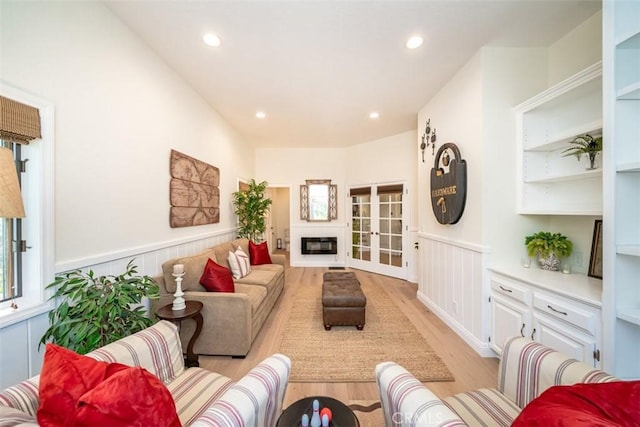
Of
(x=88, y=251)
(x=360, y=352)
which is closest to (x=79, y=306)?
(x=88, y=251)

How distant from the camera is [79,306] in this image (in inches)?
56.6

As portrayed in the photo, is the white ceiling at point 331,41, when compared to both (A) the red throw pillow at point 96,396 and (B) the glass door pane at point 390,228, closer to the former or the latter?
(B) the glass door pane at point 390,228

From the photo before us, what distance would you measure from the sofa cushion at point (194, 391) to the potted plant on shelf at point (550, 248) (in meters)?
2.64

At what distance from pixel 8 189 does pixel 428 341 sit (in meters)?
3.22

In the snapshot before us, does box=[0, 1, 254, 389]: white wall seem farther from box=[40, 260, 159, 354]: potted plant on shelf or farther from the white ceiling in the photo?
the white ceiling

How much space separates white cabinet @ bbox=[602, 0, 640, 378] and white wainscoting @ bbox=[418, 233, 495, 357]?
0.96 meters

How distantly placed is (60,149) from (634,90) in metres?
3.34

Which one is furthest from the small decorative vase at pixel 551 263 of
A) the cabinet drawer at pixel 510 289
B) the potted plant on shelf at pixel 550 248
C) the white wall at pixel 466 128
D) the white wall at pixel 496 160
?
the white wall at pixel 466 128

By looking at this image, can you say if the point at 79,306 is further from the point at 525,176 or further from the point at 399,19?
the point at 525,176

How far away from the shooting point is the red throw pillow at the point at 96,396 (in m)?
0.65

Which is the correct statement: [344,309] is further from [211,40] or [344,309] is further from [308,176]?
[308,176]

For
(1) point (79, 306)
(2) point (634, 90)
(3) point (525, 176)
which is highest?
(2) point (634, 90)

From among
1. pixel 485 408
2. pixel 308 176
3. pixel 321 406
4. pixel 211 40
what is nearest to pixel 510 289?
pixel 485 408

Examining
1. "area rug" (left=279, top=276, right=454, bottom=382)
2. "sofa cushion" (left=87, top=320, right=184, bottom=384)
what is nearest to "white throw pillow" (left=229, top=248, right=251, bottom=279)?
"area rug" (left=279, top=276, right=454, bottom=382)
